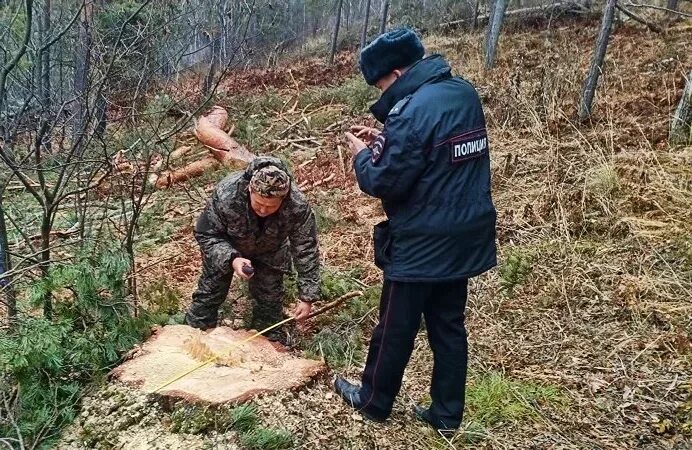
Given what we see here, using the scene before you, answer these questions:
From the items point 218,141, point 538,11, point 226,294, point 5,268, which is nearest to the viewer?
point 5,268

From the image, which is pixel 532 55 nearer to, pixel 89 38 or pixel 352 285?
pixel 352 285

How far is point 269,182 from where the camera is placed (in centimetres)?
312

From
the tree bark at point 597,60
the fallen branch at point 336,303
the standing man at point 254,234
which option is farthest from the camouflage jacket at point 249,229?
the tree bark at point 597,60

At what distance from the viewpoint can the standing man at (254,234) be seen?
127 inches

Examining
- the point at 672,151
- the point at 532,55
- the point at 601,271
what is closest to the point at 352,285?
the point at 601,271

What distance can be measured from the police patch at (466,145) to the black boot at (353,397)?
1.24 m

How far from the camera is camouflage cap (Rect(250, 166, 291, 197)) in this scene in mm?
3123

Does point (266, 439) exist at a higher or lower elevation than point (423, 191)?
lower

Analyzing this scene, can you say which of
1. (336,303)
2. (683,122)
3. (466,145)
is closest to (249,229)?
(336,303)

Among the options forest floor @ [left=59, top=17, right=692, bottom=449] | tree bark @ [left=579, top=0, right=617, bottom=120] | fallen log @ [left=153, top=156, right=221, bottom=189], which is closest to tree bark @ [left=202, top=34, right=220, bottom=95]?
fallen log @ [left=153, top=156, right=221, bottom=189]

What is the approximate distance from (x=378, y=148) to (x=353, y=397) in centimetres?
123

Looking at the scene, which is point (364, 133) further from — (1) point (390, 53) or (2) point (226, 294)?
(2) point (226, 294)

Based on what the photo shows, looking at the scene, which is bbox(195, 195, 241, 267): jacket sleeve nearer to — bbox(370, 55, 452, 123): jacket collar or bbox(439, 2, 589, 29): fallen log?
bbox(370, 55, 452, 123): jacket collar

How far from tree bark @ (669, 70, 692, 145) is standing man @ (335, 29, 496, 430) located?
12.2 ft
